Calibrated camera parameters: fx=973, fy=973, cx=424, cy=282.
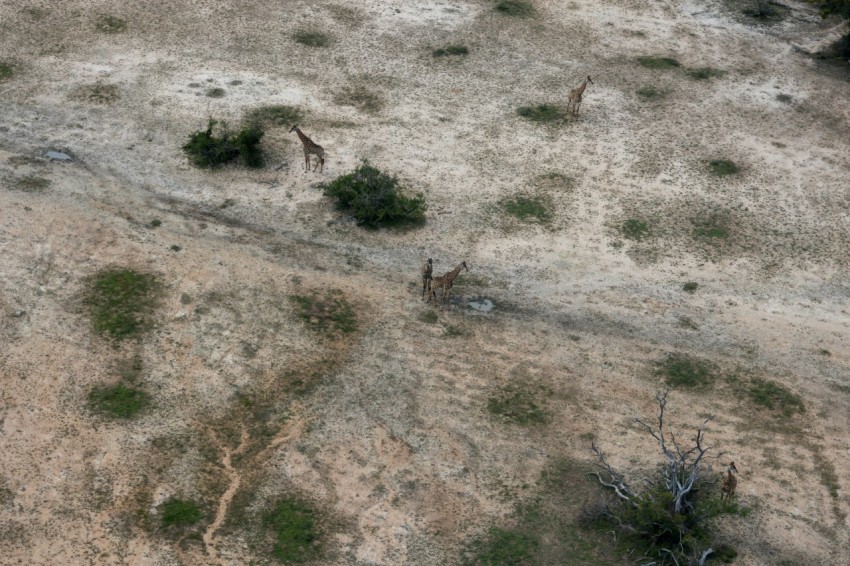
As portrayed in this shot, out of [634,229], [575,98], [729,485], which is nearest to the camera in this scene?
[729,485]

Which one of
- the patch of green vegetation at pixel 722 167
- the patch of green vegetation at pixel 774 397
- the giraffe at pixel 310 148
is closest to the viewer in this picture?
the patch of green vegetation at pixel 774 397

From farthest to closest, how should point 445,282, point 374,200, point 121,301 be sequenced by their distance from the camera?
point 374,200, point 445,282, point 121,301

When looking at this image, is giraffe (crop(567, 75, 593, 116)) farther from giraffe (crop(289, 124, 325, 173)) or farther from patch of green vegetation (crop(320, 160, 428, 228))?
giraffe (crop(289, 124, 325, 173))

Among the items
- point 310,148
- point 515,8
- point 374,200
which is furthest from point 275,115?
point 515,8

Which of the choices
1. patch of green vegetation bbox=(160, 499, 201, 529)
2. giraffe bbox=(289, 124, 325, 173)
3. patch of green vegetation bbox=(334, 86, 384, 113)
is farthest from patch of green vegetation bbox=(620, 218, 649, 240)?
patch of green vegetation bbox=(160, 499, 201, 529)

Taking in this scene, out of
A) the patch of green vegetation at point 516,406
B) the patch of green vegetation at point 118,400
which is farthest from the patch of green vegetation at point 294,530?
the patch of green vegetation at point 516,406

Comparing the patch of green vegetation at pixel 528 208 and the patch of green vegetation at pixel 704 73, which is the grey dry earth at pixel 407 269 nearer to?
the patch of green vegetation at pixel 528 208

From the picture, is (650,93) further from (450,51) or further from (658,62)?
(450,51)
